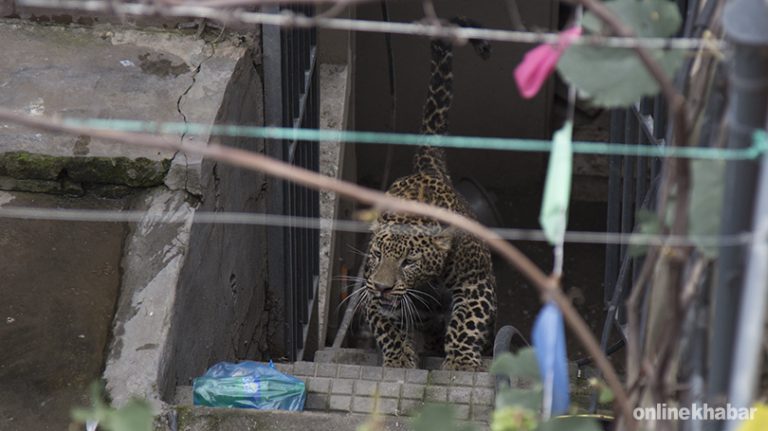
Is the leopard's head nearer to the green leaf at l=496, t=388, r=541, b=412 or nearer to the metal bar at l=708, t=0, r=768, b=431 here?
the green leaf at l=496, t=388, r=541, b=412

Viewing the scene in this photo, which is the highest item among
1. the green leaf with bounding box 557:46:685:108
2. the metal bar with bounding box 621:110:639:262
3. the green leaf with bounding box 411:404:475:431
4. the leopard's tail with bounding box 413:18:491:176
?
the leopard's tail with bounding box 413:18:491:176

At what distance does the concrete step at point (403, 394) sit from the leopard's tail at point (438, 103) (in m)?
1.78

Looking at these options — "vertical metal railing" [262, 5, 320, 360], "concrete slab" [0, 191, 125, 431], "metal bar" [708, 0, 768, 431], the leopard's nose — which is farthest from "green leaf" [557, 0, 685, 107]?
the leopard's nose

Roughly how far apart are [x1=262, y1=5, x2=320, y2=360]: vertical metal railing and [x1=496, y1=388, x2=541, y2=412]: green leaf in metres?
3.47

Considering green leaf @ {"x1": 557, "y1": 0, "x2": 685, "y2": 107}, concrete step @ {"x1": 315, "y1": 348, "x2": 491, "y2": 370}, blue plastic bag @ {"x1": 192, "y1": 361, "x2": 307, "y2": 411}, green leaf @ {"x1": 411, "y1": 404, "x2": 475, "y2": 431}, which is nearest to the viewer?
green leaf @ {"x1": 411, "y1": 404, "x2": 475, "y2": 431}

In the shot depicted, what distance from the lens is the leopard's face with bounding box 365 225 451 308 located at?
586 cm

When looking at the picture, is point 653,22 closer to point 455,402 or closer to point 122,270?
point 455,402

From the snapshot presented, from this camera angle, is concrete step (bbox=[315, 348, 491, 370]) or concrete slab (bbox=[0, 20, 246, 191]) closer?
concrete slab (bbox=[0, 20, 246, 191])

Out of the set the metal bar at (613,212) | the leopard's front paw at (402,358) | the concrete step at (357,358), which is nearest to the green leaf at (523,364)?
the metal bar at (613,212)

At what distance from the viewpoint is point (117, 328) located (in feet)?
14.7

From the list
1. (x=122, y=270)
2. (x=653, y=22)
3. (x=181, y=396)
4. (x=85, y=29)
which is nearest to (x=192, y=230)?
(x=122, y=270)

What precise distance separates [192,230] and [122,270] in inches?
12.6

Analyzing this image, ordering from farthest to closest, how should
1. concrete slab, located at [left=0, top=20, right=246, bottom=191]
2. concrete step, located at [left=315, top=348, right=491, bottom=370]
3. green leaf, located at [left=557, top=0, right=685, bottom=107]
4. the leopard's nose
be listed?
concrete step, located at [left=315, top=348, right=491, bottom=370] < the leopard's nose < concrete slab, located at [left=0, top=20, right=246, bottom=191] < green leaf, located at [left=557, top=0, right=685, bottom=107]

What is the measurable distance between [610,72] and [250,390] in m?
2.87
